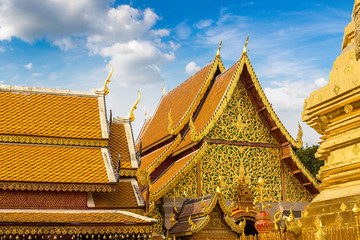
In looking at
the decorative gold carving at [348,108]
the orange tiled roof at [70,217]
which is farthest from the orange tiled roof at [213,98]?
the decorative gold carving at [348,108]

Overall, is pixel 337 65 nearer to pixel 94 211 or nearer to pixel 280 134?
pixel 94 211

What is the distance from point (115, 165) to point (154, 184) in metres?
2.29

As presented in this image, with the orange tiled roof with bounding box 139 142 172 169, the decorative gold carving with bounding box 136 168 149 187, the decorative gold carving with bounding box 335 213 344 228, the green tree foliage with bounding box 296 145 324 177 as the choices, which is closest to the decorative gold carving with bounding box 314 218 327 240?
the decorative gold carving with bounding box 335 213 344 228

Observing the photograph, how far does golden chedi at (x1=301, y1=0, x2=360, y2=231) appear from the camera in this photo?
4098 mm

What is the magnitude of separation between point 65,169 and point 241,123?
5491 millimetres

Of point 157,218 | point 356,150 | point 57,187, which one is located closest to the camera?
point 356,150

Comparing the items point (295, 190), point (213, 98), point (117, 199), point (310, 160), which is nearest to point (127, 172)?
point (117, 199)

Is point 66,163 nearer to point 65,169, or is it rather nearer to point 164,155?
point 65,169

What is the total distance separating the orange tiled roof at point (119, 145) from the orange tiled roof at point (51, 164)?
0.51m

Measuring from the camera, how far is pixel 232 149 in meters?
13.1

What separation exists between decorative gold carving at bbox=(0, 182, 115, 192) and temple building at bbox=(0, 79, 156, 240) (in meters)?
0.02

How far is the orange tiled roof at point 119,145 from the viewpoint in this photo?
10696mm

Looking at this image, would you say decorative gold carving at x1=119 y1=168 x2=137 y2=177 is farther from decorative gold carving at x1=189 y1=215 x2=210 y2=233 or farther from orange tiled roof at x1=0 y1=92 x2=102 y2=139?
decorative gold carving at x1=189 y1=215 x2=210 y2=233

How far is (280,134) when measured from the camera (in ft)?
44.9
